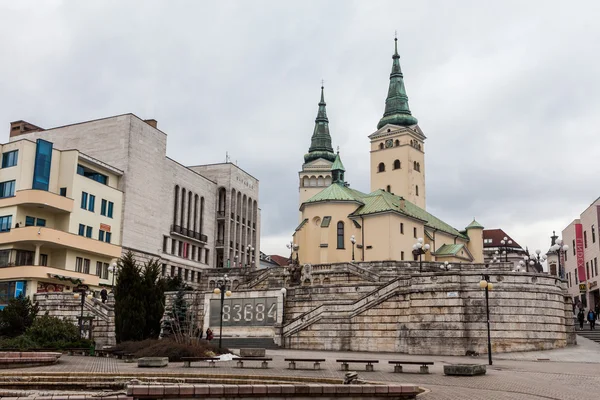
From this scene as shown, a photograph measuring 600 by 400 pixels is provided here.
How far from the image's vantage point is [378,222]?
66.6 meters

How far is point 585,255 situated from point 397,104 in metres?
35.7

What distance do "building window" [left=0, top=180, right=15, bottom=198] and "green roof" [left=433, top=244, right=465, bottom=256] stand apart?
152ft

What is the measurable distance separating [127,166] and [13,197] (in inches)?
477

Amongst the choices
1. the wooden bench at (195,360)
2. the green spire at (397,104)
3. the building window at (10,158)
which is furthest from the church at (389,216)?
the building window at (10,158)

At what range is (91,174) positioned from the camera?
196ft

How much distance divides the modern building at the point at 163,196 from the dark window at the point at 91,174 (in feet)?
4.44

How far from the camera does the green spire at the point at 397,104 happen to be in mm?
90062

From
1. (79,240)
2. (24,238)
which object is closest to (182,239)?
(79,240)

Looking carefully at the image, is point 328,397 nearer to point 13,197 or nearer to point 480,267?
point 480,267

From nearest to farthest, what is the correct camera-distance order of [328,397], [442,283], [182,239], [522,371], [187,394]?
[187,394], [328,397], [522,371], [442,283], [182,239]

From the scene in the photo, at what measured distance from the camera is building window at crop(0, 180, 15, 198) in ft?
176

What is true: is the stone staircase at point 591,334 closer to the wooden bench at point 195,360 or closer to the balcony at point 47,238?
the wooden bench at point 195,360

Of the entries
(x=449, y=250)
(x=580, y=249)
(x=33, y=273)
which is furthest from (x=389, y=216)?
(x=33, y=273)

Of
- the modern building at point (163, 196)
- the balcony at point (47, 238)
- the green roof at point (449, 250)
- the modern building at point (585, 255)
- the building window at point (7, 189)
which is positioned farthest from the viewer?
the green roof at point (449, 250)
